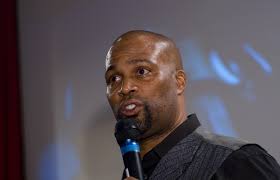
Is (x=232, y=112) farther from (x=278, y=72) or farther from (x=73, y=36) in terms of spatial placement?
(x=73, y=36)

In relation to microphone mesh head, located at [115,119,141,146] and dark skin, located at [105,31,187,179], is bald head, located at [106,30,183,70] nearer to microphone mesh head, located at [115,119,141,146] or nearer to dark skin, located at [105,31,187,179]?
dark skin, located at [105,31,187,179]

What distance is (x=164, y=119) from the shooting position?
1.03 metres

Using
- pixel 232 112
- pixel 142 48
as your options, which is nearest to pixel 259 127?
pixel 232 112

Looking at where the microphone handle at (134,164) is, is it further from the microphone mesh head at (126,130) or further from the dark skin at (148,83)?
the dark skin at (148,83)

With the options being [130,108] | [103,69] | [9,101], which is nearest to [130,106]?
[130,108]

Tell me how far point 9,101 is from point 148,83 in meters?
0.89

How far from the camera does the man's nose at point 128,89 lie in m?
1.01

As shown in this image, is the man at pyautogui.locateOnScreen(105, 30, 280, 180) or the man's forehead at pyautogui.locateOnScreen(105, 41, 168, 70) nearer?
the man at pyautogui.locateOnScreen(105, 30, 280, 180)

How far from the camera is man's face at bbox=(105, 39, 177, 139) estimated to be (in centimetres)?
100

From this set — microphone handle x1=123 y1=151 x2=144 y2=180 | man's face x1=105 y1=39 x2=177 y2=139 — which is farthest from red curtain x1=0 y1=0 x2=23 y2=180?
microphone handle x1=123 y1=151 x2=144 y2=180

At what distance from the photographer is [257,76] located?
1390 millimetres

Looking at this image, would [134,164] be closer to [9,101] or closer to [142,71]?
[142,71]

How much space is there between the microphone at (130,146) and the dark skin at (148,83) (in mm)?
49

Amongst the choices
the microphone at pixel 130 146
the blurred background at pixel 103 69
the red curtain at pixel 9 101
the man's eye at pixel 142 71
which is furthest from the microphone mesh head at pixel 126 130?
the red curtain at pixel 9 101
